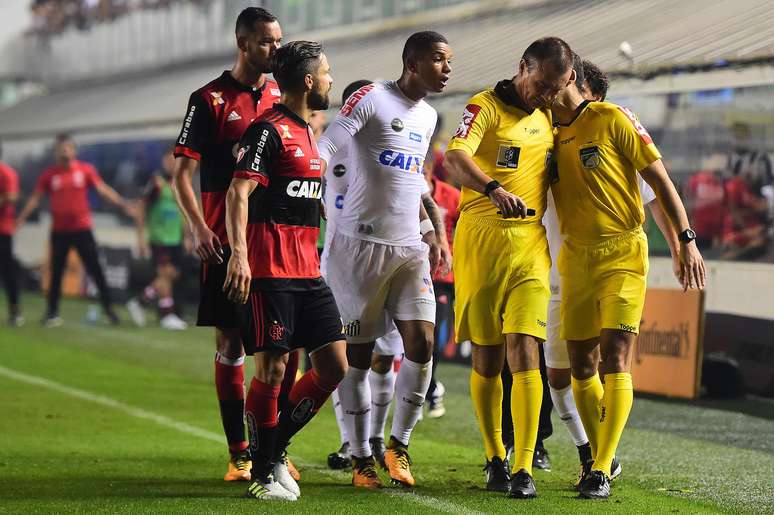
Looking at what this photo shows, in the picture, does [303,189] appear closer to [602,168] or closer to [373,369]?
[602,168]

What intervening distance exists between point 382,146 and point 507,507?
1.82 meters

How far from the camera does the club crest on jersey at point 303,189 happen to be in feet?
20.4

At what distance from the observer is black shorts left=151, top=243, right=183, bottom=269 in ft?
58.3

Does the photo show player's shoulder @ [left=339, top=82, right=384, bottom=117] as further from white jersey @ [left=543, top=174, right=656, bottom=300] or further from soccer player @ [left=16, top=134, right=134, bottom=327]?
soccer player @ [left=16, top=134, right=134, bottom=327]

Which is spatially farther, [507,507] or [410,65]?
[410,65]

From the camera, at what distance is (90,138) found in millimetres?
24281

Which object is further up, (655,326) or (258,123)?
(258,123)

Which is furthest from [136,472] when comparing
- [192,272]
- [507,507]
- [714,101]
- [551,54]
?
[192,272]

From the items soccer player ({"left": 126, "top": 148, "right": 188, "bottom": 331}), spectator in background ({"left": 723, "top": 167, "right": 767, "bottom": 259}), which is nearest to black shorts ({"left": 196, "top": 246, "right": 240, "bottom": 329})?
spectator in background ({"left": 723, "top": 167, "right": 767, "bottom": 259})

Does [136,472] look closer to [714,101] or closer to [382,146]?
[382,146]

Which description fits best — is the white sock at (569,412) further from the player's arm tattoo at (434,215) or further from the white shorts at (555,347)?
the player's arm tattoo at (434,215)

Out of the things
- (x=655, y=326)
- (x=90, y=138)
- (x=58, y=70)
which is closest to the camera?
(x=655, y=326)

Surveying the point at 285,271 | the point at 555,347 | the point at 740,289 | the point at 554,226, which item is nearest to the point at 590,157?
the point at 554,226

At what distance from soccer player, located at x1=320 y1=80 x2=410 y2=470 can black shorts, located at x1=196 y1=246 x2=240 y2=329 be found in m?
0.65
